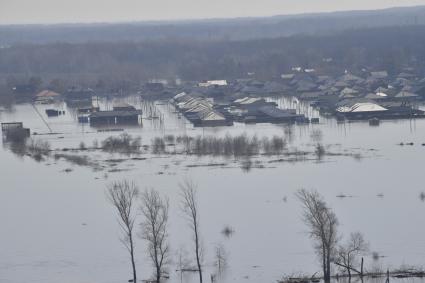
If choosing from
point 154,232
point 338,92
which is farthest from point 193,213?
point 338,92

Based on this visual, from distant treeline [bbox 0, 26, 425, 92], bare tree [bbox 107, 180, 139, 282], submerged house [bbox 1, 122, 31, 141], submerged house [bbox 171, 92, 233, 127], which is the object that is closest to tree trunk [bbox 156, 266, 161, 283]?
bare tree [bbox 107, 180, 139, 282]

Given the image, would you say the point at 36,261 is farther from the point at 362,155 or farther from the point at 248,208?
the point at 362,155

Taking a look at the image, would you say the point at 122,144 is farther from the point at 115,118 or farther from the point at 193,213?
the point at 193,213

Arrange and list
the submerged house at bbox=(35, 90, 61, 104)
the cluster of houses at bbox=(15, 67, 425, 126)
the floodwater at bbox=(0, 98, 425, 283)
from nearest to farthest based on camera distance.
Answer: the floodwater at bbox=(0, 98, 425, 283) < the cluster of houses at bbox=(15, 67, 425, 126) < the submerged house at bbox=(35, 90, 61, 104)

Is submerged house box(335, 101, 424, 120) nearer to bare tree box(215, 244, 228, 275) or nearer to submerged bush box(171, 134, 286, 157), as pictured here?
submerged bush box(171, 134, 286, 157)

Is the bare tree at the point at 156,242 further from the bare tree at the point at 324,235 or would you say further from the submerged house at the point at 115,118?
the submerged house at the point at 115,118

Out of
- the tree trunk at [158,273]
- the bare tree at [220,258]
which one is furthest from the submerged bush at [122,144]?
the tree trunk at [158,273]
